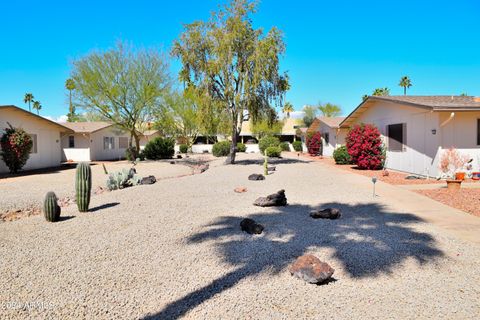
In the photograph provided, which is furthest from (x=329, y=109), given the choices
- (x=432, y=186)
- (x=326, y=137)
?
(x=432, y=186)

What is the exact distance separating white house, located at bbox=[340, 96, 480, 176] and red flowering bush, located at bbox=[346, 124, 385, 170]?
1.52ft

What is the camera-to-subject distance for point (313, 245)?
17.2ft

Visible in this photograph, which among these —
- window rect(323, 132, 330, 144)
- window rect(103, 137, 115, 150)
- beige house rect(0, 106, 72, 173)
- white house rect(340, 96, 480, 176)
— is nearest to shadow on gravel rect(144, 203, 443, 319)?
white house rect(340, 96, 480, 176)

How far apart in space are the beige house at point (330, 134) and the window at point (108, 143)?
20.9 m

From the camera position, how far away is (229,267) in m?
4.47

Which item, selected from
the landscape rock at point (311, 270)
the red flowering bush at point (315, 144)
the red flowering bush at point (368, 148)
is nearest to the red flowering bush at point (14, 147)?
the red flowering bush at point (368, 148)

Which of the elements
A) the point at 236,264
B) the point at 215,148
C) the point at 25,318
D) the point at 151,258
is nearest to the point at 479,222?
the point at 236,264

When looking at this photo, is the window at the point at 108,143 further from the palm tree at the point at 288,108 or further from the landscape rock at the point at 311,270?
the palm tree at the point at 288,108

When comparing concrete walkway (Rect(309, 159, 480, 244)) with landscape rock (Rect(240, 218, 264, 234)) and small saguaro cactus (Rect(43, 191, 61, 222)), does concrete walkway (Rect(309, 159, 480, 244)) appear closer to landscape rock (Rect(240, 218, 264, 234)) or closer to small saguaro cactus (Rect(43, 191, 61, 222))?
landscape rock (Rect(240, 218, 264, 234))

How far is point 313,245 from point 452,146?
11.0m

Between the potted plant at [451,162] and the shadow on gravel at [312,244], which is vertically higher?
the potted plant at [451,162]

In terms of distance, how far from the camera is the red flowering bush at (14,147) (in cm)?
1788

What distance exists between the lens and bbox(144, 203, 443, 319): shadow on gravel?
13.8ft

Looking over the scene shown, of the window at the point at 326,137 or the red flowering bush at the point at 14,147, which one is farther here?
the window at the point at 326,137
